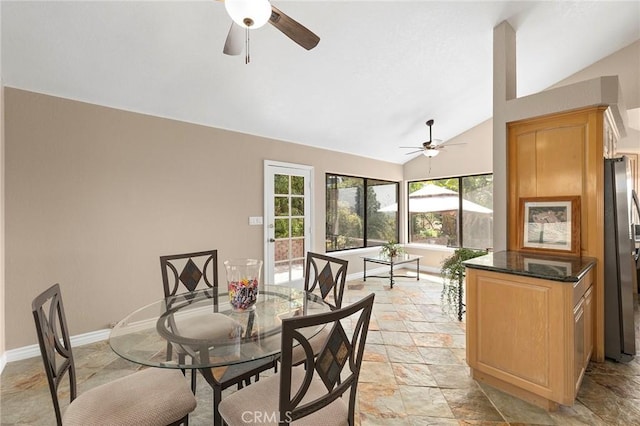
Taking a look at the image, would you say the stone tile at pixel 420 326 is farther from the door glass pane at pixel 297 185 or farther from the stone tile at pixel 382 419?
the door glass pane at pixel 297 185

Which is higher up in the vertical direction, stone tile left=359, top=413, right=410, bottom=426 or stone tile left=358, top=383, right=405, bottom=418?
stone tile left=358, top=383, right=405, bottom=418

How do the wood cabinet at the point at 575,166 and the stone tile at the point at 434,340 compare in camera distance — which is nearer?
the wood cabinet at the point at 575,166

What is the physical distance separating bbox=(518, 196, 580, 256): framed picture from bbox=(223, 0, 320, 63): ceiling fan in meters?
2.34

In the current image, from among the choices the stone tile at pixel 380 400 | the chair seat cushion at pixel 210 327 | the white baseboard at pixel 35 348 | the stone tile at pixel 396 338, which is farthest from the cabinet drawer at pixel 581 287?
the white baseboard at pixel 35 348

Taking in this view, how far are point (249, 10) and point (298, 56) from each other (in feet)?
4.98

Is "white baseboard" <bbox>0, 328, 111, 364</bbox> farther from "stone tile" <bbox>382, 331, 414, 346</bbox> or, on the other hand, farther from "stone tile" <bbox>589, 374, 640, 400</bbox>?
"stone tile" <bbox>589, 374, 640, 400</bbox>

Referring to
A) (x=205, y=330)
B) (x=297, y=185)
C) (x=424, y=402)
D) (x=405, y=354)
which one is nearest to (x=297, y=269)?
(x=297, y=185)

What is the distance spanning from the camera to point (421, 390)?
2.12 meters

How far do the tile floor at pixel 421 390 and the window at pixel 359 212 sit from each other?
8.10 ft

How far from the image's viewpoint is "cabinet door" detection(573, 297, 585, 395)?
184 cm

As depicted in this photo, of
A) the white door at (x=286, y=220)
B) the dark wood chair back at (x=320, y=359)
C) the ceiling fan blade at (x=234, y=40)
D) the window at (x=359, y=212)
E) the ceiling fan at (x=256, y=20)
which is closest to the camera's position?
the dark wood chair back at (x=320, y=359)

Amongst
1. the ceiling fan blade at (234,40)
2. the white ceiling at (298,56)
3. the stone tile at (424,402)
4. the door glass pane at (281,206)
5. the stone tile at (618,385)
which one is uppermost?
the white ceiling at (298,56)

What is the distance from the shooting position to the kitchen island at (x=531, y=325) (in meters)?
1.79

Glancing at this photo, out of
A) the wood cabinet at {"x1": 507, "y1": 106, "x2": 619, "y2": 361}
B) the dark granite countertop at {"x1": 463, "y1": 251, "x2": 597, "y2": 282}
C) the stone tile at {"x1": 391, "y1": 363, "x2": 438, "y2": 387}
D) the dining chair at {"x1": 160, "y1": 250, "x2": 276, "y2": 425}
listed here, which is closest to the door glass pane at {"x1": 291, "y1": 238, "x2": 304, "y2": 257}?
the dining chair at {"x1": 160, "y1": 250, "x2": 276, "y2": 425}
